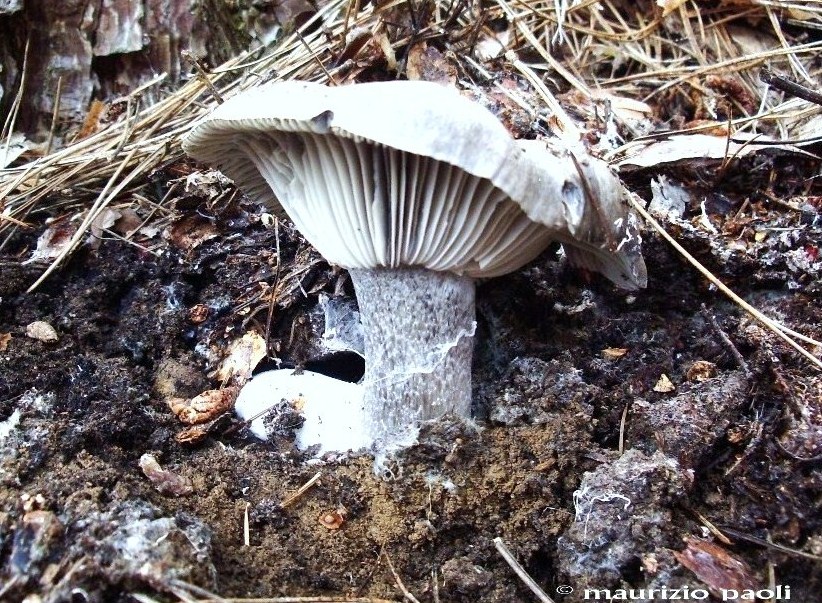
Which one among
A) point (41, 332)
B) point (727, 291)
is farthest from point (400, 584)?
point (41, 332)

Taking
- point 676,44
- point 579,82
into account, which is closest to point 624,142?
point 579,82

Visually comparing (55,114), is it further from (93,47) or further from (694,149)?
(694,149)

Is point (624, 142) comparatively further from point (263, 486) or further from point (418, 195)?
point (263, 486)

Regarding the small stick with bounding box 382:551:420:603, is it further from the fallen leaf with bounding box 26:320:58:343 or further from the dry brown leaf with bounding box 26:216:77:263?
the dry brown leaf with bounding box 26:216:77:263

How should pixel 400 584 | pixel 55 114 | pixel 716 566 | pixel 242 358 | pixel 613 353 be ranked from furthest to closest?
pixel 55 114, pixel 242 358, pixel 613 353, pixel 400 584, pixel 716 566

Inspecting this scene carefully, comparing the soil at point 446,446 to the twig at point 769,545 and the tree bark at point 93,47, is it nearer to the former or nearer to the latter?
the twig at point 769,545

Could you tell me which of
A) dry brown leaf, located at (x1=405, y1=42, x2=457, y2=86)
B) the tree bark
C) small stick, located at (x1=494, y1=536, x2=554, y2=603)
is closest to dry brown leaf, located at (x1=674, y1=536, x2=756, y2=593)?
→ small stick, located at (x1=494, y1=536, x2=554, y2=603)

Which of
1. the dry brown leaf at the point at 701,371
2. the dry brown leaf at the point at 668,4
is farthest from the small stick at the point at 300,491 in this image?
the dry brown leaf at the point at 668,4
